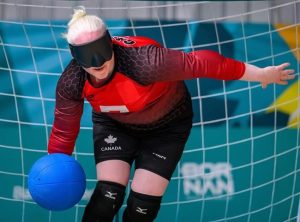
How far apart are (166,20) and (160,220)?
4.08ft

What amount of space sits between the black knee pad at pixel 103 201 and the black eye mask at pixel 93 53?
0.51 metres

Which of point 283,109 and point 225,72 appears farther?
point 283,109

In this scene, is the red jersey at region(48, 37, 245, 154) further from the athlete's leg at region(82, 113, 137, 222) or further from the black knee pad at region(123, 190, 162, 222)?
the black knee pad at region(123, 190, 162, 222)

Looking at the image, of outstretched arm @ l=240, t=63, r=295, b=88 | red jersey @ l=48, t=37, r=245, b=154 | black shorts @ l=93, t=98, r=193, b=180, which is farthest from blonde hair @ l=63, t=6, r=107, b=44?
outstretched arm @ l=240, t=63, r=295, b=88

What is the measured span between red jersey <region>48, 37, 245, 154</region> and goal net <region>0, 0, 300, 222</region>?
4.23 feet

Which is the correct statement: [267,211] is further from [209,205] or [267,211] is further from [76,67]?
[76,67]

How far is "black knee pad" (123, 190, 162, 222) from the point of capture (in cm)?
266

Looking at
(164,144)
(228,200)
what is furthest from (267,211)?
(164,144)

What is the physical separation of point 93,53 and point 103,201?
0.61 metres

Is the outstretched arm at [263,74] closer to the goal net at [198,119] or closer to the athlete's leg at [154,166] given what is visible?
the athlete's leg at [154,166]

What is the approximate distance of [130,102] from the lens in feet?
8.54

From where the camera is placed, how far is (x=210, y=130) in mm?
4156

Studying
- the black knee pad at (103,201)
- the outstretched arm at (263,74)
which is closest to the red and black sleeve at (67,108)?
the black knee pad at (103,201)

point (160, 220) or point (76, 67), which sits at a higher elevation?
point (76, 67)
